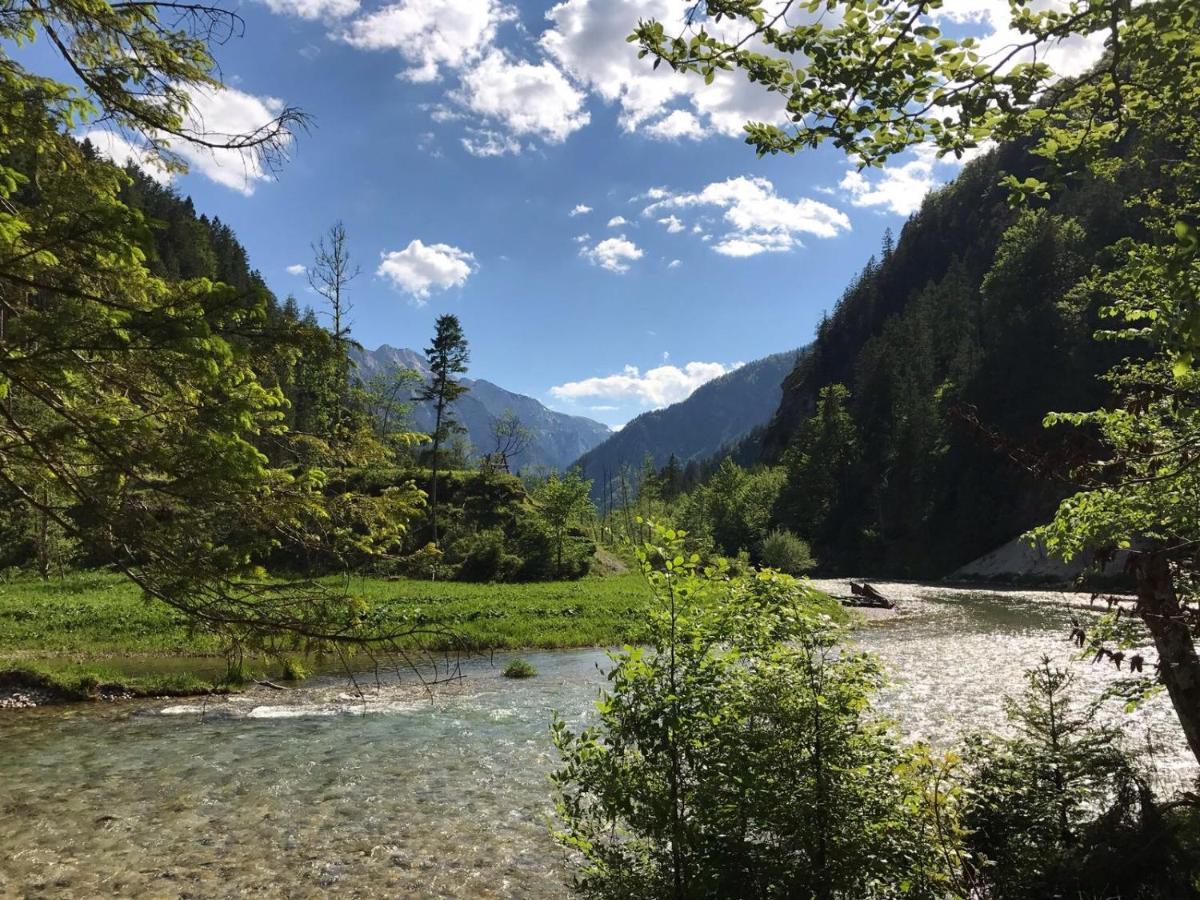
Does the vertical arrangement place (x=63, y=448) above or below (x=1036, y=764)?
above

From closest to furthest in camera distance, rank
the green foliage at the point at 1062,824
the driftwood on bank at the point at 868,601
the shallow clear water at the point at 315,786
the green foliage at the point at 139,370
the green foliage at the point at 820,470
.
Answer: the green foliage at the point at 139,370 < the green foliage at the point at 1062,824 < the shallow clear water at the point at 315,786 < the driftwood on bank at the point at 868,601 < the green foliage at the point at 820,470

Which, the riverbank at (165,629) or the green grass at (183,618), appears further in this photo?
the green grass at (183,618)

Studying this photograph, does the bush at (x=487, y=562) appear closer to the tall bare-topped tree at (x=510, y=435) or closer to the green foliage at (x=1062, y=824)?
the tall bare-topped tree at (x=510, y=435)

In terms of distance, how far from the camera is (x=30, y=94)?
17.7 feet

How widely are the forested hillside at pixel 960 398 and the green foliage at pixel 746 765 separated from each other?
2181 inches

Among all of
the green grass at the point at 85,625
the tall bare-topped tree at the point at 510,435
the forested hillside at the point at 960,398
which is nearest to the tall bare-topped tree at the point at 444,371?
the tall bare-topped tree at the point at 510,435

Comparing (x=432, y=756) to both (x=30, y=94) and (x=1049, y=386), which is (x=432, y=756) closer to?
(x=30, y=94)

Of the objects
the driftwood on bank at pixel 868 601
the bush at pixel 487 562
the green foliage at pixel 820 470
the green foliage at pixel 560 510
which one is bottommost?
the driftwood on bank at pixel 868 601

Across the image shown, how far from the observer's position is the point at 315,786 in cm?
1078

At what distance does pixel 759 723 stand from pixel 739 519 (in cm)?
8837

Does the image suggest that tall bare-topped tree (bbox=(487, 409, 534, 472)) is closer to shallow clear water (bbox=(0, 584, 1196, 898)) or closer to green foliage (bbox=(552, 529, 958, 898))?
shallow clear water (bbox=(0, 584, 1196, 898))

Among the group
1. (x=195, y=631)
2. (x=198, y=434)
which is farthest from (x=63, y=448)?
(x=195, y=631)

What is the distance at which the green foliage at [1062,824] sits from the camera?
6.04 meters

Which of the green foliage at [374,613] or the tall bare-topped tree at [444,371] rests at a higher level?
the tall bare-topped tree at [444,371]
